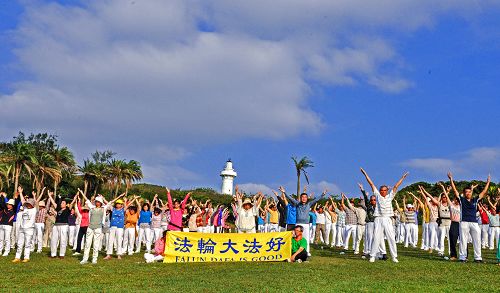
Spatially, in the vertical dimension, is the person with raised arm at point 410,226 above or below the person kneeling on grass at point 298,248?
above

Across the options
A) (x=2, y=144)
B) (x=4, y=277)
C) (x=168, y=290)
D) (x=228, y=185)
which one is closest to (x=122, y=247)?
(x=4, y=277)

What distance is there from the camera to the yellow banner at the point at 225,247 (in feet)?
59.7

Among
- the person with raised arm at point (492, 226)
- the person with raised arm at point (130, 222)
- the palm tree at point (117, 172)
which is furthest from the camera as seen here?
the palm tree at point (117, 172)

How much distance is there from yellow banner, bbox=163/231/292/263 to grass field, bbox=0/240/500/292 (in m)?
0.96

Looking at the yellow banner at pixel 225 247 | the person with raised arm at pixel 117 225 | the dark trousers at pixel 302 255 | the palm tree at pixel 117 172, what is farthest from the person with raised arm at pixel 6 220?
the palm tree at pixel 117 172

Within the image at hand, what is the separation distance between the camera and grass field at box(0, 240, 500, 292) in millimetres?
11773

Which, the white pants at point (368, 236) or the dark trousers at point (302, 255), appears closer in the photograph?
the dark trousers at point (302, 255)

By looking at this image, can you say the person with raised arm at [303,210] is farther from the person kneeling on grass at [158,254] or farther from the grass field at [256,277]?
the person kneeling on grass at [158,254]

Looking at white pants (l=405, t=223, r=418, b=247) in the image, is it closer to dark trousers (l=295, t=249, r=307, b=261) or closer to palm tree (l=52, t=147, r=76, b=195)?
dark trousers (l=295, t=249, r=307, b=261)

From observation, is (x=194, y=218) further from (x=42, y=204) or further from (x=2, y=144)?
(x=2, y=144)

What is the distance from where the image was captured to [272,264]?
17.0m

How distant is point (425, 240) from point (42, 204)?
1643 cm

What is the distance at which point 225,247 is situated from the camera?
18375 mm

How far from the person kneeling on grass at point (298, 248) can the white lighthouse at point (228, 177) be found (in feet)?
292
